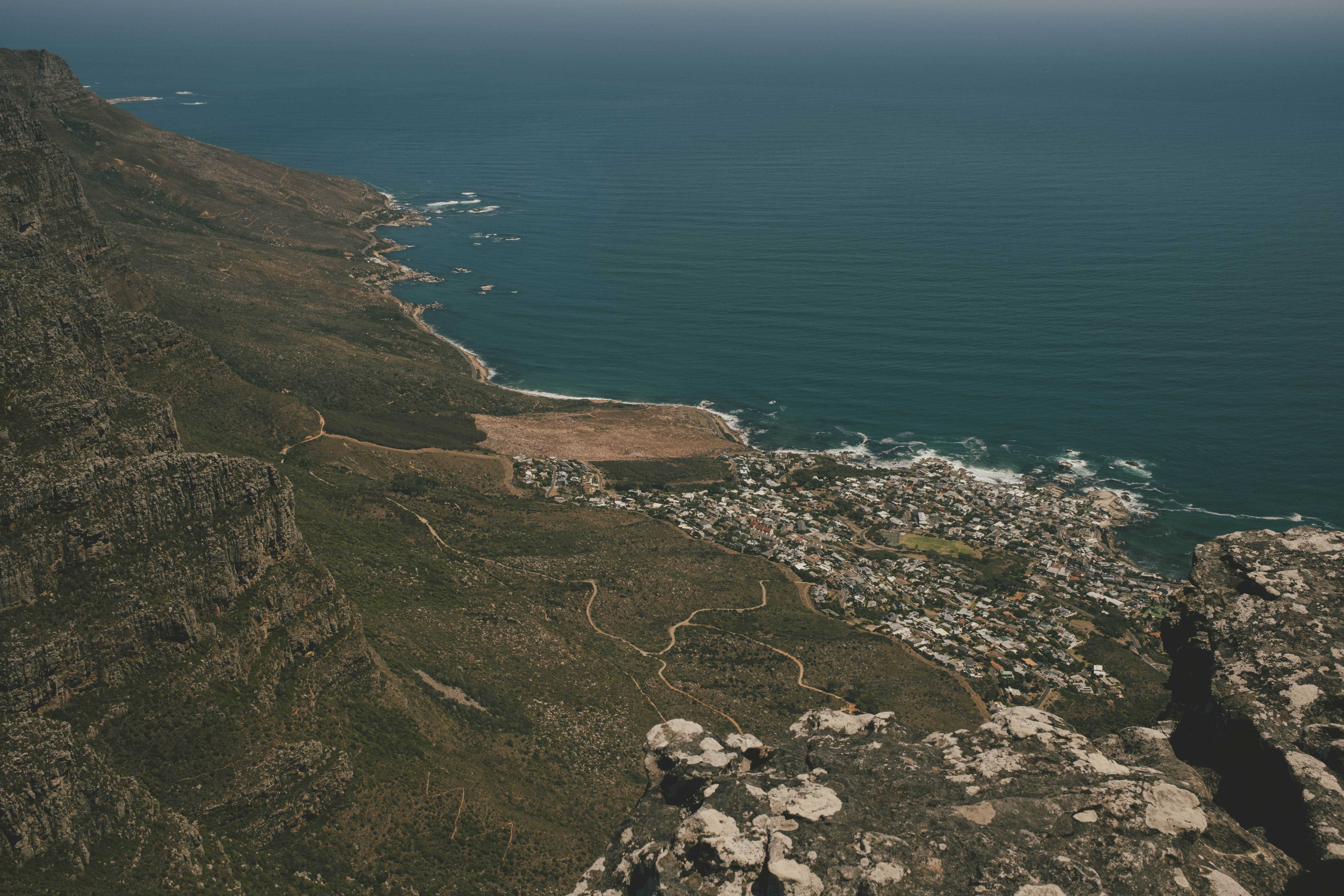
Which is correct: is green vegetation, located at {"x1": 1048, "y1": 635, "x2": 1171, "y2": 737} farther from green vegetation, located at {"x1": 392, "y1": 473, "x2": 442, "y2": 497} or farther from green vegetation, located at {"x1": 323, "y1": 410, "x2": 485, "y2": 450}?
green vegetation, located at {"x1": 323, "y1": 410, "x2": 485, "y2": 450}

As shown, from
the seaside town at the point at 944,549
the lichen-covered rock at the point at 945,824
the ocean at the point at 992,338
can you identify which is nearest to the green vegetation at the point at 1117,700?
the seaside town at the point at 944,549

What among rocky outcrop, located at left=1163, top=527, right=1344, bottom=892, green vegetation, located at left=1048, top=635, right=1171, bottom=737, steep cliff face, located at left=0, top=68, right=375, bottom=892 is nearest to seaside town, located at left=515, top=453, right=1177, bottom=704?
green vegetation, located at left=1048, top=635, right=1171, bottom=737

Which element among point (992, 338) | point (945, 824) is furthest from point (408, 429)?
point (992, 338)

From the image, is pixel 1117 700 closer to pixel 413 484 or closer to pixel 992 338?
pixel 413 484

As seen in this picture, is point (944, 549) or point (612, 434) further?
point (612, 434)

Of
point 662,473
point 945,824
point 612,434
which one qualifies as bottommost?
point 662,473

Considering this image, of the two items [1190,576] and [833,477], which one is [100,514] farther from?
[833,477]
